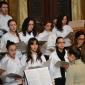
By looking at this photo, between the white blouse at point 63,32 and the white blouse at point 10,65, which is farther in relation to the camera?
the white blouse at point 63,32

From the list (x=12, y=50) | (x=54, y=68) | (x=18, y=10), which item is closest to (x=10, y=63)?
(x=12, y=50)

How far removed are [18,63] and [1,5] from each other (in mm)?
1757

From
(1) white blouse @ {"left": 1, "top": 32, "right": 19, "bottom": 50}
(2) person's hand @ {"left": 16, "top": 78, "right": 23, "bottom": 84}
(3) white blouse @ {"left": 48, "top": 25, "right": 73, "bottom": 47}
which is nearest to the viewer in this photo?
(2) person's hand @ {"left": 16, "top": 78, "right": 23, "bottom": 84}

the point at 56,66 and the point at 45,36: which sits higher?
the point at 45,36

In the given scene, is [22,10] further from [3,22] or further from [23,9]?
[3,22]

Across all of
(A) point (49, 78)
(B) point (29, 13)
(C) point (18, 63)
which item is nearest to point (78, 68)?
(A) point (49, 78)

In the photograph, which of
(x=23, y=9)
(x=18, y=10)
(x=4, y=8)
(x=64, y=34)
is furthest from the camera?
(x=23, y=9)

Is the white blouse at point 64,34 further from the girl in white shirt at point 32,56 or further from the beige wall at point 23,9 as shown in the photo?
the beige wall at point 23,9

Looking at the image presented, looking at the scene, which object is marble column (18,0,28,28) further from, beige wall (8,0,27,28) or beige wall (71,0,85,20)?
beige wall (71,0,85,20)

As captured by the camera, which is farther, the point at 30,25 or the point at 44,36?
the point at 44,36

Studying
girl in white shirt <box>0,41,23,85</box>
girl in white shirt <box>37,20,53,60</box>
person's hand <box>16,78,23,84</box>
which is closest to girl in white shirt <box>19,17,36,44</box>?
girl in white shirt <box>37,20,53,60</box>

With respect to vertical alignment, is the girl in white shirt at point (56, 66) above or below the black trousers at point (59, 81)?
above

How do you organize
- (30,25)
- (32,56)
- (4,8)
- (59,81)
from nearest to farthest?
(32,56)
(59,81)
(30,25)
(4,8)

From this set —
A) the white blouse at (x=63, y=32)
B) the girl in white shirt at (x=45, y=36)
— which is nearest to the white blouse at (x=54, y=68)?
the girl in white shirt at (x=45, y=36)
